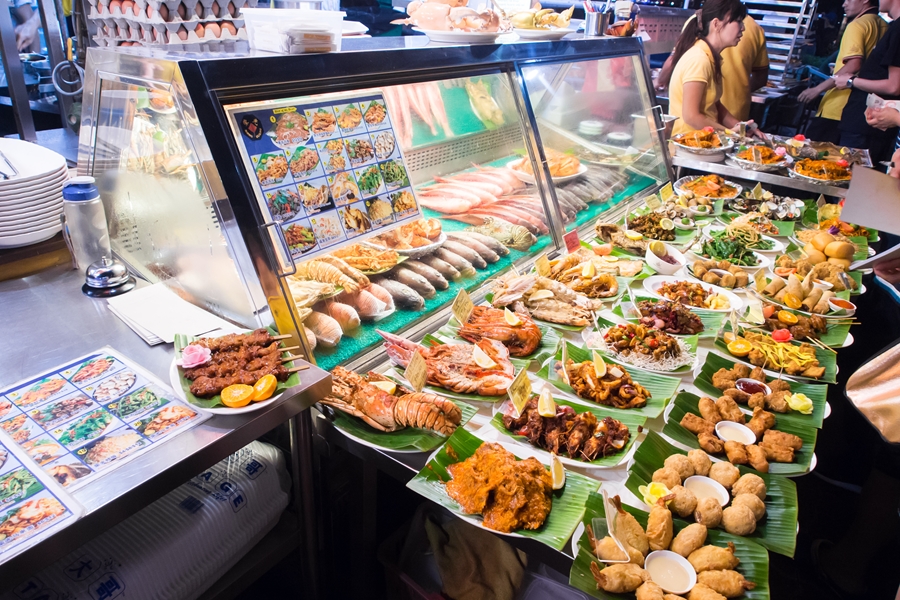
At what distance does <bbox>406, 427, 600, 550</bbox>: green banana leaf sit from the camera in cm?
173

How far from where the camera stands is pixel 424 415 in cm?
204

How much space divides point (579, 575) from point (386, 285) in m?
1.59

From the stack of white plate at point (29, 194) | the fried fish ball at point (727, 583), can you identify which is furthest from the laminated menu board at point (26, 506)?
the fried fish ball at point (727, 583)

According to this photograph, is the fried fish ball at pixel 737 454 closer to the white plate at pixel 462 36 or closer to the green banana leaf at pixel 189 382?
the green banana leaf at pixel 189 382

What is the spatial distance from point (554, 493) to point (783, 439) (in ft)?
3.17

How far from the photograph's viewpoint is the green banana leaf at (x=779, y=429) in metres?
2.08

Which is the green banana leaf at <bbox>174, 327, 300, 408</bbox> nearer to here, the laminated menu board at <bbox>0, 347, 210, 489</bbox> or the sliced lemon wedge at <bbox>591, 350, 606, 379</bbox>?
the laminated menu board at <bbox>0, 347, 210, 489</bbox>

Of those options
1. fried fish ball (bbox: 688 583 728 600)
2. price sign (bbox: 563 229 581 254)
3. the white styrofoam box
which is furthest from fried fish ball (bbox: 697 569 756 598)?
price sign (bbox: 563 229 581 254)

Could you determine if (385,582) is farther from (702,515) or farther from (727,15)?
(727,15)

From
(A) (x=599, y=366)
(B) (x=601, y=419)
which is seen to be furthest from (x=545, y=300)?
(B) (x=601, y=419)

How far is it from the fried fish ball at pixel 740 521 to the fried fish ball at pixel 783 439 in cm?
47

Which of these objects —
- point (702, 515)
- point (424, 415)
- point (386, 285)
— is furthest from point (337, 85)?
point (702, 515)

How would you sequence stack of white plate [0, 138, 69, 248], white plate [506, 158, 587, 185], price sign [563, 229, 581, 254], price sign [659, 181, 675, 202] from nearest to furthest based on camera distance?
stack of white plate [0, 138, 69, 248] < price sign [563, 229, 581, 254] < white plate [506, 158, 587, 185] < price sign [659, 181, 675, 202]

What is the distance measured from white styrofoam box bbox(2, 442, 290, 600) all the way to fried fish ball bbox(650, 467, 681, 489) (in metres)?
1.39
